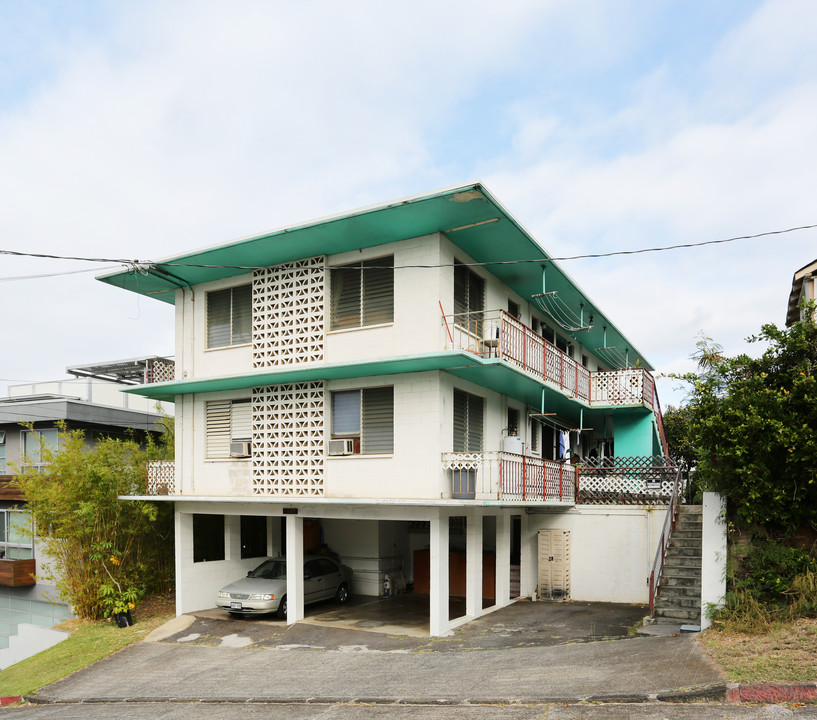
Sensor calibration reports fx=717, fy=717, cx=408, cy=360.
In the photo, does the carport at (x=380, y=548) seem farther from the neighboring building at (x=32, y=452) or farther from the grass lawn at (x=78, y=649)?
the neighboring building at (x=32, y=452)

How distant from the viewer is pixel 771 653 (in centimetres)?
973

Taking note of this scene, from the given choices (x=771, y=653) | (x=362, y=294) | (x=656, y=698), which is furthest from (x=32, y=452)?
(x=771, y=653)

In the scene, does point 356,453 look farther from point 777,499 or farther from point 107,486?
point 777,499

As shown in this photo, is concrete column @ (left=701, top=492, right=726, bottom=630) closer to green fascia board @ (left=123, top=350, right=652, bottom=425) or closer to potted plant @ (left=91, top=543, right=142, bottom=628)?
green fascia board @ (left=123, top=350, right=652, bottom=425)

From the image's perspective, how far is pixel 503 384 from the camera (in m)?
16.9

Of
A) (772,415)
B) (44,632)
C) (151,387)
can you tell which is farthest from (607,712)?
(44,632)

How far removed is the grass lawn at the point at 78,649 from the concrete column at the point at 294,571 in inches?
134

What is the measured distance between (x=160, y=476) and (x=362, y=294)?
736cm

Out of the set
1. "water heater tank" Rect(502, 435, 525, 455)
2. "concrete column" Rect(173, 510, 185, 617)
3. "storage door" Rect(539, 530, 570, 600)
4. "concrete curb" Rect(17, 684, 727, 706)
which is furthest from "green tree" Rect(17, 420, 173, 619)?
"storage door" Rect(539, 530, 570, 600)

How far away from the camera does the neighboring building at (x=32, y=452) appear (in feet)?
70.5

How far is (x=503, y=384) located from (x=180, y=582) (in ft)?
30.4

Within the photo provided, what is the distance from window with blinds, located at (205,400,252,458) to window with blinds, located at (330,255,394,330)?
→ 342cm

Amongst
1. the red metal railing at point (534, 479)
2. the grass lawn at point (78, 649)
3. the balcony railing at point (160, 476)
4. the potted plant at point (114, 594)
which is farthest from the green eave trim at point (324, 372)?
the grass lawn at point (78, 649)

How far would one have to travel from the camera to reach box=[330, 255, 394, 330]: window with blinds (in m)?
15.5
